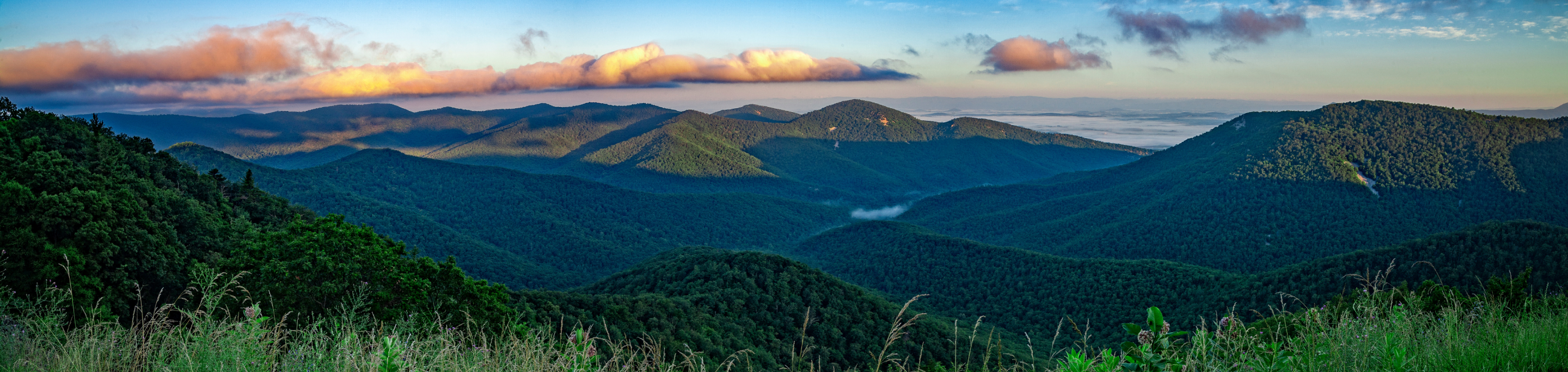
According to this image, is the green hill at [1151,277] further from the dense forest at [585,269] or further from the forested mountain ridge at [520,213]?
the forested mountain ridge at [520,213]

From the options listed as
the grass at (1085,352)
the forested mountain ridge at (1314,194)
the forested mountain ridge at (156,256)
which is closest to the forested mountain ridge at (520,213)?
the forested mountain ridge at (1314,194)

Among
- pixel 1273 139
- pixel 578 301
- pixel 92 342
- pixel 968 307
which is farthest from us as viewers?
pixel 1273 139

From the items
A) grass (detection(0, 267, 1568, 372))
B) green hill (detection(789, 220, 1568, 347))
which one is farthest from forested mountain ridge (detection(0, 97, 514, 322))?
green hill (detection(789, 220, 1568, 347))

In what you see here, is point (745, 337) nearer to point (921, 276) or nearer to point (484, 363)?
point (484, 363)

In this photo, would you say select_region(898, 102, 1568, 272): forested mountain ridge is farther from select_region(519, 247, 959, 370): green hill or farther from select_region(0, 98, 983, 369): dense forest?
select_region(0, 98, 983, 369): dense forest

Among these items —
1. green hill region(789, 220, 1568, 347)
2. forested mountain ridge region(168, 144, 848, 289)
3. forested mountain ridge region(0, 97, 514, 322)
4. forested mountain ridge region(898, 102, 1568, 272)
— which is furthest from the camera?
forested mountain ridge region(168, 144, 848, 289)

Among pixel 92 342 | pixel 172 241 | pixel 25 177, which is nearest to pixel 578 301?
pixel 172 241
